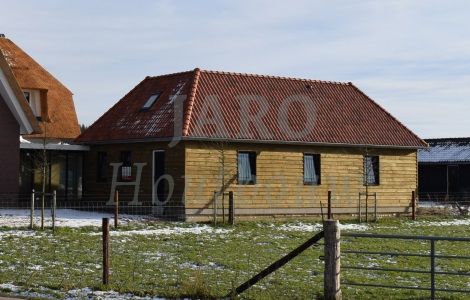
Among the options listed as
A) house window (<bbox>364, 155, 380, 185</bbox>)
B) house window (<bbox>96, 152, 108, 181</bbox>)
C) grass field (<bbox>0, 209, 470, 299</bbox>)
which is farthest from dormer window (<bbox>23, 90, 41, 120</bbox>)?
house window (<bbox>364, 155, 380, 185</bbox>)

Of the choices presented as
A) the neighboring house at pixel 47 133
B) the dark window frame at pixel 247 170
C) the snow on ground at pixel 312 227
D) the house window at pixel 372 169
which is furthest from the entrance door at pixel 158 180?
the house window at pixel 372 169

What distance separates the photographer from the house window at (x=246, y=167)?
31.8 metres

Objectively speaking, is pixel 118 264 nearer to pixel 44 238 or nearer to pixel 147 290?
pixel 147 290

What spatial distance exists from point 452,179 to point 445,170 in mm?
799

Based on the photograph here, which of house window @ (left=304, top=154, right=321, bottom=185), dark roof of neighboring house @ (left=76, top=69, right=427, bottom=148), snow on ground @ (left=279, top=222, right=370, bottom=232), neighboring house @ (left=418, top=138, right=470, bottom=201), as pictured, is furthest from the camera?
neighboring house @ (left=418, top=138, right=470, bottom=201)

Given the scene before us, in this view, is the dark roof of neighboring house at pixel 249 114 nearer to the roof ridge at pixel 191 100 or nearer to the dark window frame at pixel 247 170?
the roof ridge at pixel 191 100

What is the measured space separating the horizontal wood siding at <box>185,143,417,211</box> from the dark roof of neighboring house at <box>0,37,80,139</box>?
457 inches

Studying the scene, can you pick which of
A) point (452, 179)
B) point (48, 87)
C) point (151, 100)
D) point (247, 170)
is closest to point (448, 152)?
point (452, 179)

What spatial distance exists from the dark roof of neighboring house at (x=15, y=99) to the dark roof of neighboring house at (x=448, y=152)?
28.7 m

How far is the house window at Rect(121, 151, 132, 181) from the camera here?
3322 centimetres

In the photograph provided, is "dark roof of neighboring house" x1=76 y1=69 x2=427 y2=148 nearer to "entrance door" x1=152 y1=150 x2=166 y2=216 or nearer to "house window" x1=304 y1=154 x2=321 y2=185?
"house window" x1=304 y1=154 x2=321 y2=185

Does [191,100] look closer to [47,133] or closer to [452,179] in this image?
[47,133]

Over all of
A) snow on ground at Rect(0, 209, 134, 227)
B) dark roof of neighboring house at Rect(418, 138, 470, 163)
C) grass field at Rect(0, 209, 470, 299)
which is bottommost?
grass field at Rect(0, 209, 470, 299)

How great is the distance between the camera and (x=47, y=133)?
128ft
